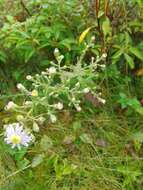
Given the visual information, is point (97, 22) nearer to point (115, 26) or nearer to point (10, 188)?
point (115, 26)

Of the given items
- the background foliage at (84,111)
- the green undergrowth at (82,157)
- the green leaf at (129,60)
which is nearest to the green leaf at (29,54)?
the background foliage at (84,111)

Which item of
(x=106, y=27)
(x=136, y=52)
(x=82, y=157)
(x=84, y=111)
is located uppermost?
(x=106, y=27)

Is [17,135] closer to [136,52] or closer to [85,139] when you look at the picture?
[85,139]

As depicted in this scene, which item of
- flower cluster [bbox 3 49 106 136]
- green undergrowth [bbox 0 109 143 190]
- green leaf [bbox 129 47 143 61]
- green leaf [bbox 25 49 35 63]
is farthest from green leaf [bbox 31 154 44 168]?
green leaf [bbox 129 47 143 61]

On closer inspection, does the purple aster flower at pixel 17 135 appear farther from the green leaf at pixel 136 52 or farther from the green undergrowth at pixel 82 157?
the green leaf at pixel 136 52

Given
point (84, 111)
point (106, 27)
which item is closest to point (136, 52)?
point (106, 27)

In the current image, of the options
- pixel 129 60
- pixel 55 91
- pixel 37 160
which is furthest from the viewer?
pixel 129 60

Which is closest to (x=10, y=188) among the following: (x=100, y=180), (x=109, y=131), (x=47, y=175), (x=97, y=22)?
(x=47, y=175)

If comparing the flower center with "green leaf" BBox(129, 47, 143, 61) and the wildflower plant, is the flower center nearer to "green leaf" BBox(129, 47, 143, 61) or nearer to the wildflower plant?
the wildflower plant
